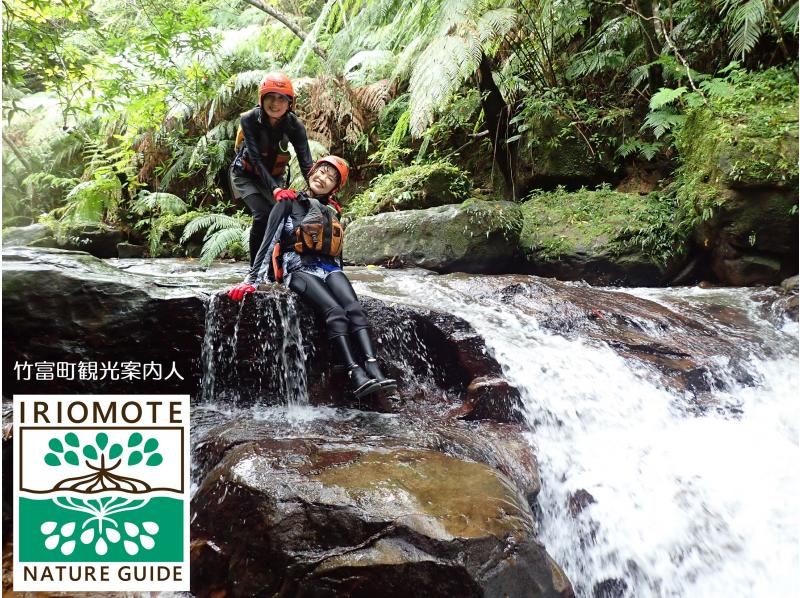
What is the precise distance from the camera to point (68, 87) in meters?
2.48

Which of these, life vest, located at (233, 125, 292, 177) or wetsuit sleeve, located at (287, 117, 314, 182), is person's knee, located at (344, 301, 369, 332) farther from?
life vest, located at (233, 125, 292, 177)

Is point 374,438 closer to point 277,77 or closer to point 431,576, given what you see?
point 431,576

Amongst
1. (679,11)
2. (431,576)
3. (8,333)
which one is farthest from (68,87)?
(679,11)

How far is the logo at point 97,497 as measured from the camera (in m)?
1.32

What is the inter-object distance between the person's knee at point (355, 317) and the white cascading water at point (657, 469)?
0.50m

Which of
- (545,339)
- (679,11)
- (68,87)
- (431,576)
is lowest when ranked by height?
(431,576)

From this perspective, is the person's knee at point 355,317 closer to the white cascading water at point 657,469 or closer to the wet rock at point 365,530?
the white cascading water at point 657,469

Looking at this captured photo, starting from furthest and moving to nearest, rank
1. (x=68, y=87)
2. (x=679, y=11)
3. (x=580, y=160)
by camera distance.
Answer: (x=580, y=160) < (x=679, y=11) < (x=68, y=87)

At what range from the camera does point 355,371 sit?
7.24ft

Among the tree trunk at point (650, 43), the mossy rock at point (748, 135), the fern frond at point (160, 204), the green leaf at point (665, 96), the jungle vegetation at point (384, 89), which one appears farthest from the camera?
the fern frond at point (160, 204)

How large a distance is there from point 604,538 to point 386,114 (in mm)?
4526

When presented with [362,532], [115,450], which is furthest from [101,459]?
[362,532]

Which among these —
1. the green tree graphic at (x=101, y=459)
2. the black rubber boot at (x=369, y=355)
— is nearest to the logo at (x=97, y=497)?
the green tree graphic at (x=101, y=459)

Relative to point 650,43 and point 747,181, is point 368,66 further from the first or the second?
point 747,181
